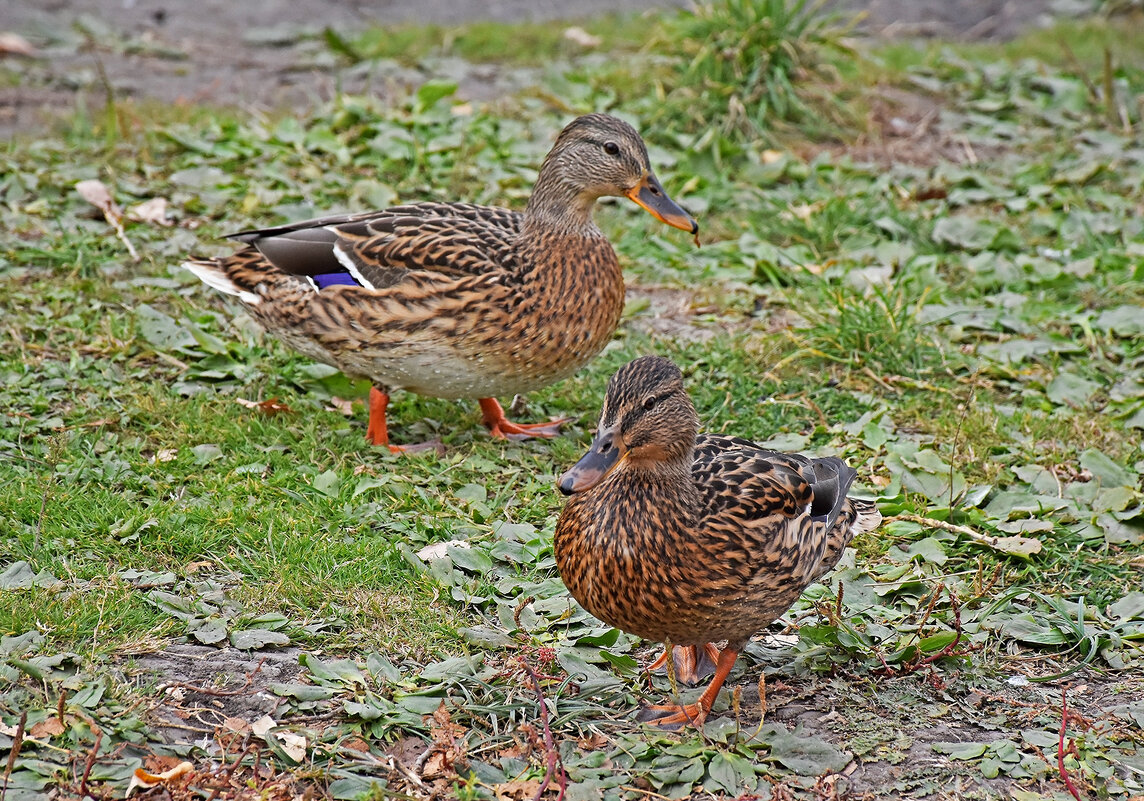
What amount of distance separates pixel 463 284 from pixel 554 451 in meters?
0.77

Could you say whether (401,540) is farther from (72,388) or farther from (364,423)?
(72,388)

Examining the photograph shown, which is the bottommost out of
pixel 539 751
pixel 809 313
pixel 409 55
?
pixel 539 751

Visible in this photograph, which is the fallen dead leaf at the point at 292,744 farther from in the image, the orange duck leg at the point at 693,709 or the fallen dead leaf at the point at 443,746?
the orange duck leg at the point at 693,709

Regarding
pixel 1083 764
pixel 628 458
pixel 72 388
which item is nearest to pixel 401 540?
pixel 628 458

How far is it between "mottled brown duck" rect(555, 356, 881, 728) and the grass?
0.96ft

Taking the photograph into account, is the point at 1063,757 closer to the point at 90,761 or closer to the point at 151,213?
the point at 90,761

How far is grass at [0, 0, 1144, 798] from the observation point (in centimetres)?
340

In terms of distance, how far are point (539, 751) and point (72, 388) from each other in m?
2.83

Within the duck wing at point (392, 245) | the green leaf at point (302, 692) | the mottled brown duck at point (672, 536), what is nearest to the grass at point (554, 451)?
the green leaf at point (302, 692)

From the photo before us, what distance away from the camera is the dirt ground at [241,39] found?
26.8 feet

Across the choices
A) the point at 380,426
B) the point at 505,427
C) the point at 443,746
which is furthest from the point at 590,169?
the point at 443,746

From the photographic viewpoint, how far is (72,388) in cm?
509

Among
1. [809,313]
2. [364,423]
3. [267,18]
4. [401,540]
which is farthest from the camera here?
[267,18]

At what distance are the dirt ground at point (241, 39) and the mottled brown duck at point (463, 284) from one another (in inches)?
122
